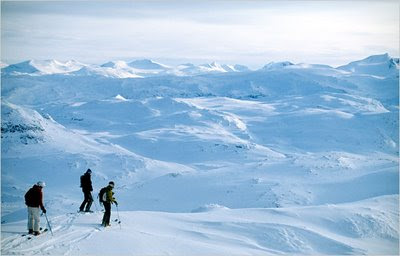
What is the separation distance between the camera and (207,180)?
4706 centimetres

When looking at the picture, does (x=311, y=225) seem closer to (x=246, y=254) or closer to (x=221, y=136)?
(x=246, y=254)

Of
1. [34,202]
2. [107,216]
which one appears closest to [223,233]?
[107,216]

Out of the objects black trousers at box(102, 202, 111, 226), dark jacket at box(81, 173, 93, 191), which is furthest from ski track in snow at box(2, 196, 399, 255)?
dark jacket at box(81, 173, 93, 191)

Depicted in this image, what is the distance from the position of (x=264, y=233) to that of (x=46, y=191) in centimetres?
3596

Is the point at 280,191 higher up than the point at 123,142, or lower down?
higher up

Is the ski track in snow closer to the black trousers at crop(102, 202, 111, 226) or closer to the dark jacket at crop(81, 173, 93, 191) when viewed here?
the black trousers at crop(102, 202, 111, 226)

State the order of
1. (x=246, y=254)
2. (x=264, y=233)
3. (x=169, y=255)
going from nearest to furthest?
(x=169, y=255) < (x=246, y=254) < (x=264, y=233)

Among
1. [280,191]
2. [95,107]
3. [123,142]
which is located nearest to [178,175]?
[280,191]

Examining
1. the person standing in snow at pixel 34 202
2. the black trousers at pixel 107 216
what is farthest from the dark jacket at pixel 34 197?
the black trousers at pixel 107 216

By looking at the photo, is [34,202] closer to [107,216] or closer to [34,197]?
[34,197]

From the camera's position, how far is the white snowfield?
1734cm

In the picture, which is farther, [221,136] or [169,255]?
[221,136]

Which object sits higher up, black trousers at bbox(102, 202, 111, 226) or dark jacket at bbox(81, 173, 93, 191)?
dark jacket at bbox(81, 173, 93, 191)

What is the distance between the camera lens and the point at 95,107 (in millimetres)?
138250
